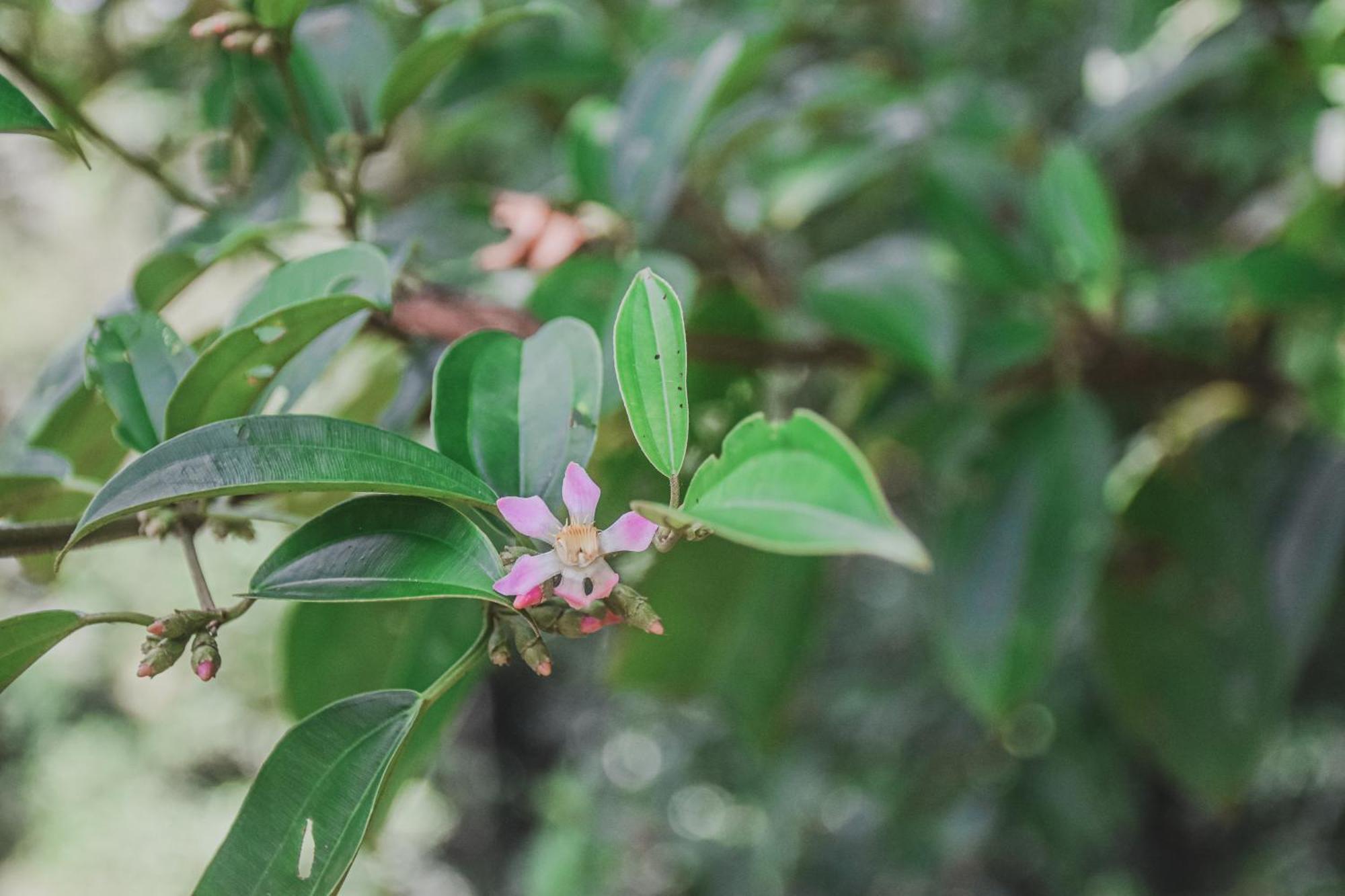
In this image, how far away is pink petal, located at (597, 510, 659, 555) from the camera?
27 centimetres

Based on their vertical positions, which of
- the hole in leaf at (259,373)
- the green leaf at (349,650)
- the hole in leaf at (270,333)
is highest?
the hole in leaf at (270,333)

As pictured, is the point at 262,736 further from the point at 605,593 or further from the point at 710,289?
the point at 605,593

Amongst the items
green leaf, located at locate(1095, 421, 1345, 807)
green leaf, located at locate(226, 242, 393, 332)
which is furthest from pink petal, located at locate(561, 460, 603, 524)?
green leaf, located at locate(1095, 421, 1345, 807)

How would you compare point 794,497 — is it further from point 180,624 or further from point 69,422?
point 69,422

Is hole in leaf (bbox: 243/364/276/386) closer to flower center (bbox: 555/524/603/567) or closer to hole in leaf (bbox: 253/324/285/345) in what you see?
hole in leaf (bbox: 253/324/285/345)

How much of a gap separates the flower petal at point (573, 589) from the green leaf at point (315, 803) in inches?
2.1

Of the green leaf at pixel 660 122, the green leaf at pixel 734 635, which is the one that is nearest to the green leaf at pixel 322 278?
the green leaf at pixel 660 122

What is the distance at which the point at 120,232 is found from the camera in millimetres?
2590

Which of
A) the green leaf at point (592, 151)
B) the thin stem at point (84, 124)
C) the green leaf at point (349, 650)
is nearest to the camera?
the thin stem at point (84, 124)

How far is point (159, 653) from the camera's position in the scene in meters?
0.28

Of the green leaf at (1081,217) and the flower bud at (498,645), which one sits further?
the green leaf at (1081,217)

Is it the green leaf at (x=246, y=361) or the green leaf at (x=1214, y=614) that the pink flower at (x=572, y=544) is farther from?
the green leaf at (x=1214, y=614)

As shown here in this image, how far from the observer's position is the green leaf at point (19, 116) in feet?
0.99

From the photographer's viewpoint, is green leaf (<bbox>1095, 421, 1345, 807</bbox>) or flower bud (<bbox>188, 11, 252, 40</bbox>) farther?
green leaf (<bbox>1095, 421, 1345, 807</bbox>)
